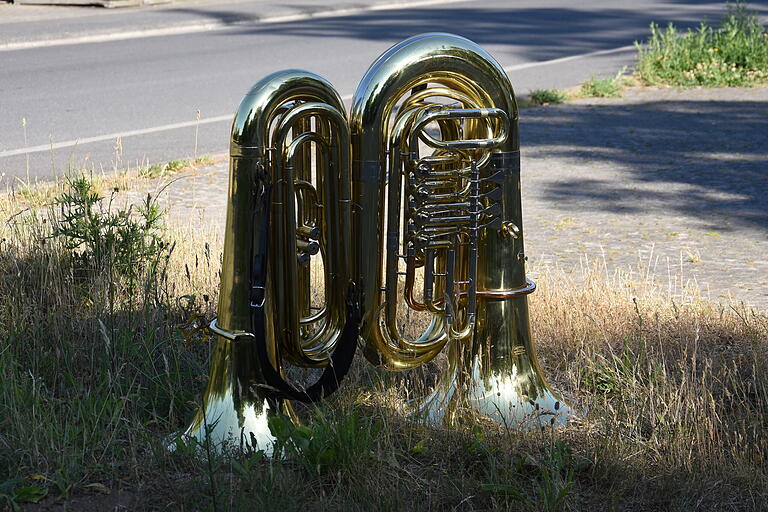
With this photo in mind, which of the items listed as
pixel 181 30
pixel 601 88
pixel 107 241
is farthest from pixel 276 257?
pixel 181 30

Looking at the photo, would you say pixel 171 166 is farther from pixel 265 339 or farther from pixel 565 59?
pixel 565 59

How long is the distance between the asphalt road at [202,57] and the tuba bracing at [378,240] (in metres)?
2.60

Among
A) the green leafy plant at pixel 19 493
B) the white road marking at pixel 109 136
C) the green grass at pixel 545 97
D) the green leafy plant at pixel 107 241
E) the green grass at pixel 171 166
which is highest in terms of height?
the green grass at pixel 545 97

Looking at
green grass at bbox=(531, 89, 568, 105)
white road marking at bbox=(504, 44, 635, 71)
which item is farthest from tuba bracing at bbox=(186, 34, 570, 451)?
white road marking at bbox=(504, 44, 635, 71)

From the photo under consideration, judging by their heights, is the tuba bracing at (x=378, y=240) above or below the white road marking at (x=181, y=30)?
below

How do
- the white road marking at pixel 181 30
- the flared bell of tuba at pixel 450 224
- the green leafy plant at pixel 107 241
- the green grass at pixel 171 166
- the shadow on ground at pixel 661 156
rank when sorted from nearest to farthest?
1. the flared bell of tuba at pixel 450 224
2. the green leafy plant at pixel 107 241
3. the shadow on ground at pixel 661 156
4. the green grass at pixel 171 166
5. the white road marking at pixel 181 30

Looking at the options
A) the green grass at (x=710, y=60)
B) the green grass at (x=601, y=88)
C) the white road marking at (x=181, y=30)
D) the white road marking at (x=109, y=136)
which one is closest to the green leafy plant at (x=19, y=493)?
the white road marking at (x=109, y=136)

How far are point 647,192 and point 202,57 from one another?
6.78m

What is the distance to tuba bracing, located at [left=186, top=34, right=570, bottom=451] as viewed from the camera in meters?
2.68

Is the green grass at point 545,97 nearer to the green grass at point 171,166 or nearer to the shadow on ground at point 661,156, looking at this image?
the shadow on ground at point 661,156

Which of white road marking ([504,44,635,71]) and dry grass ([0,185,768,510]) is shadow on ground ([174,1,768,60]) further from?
dry grass ([0,185,768,510])

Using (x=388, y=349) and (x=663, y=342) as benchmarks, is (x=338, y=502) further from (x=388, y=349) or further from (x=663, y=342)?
(x=663, y=342)

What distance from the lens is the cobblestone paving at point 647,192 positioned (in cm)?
491

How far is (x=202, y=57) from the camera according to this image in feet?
37.6
